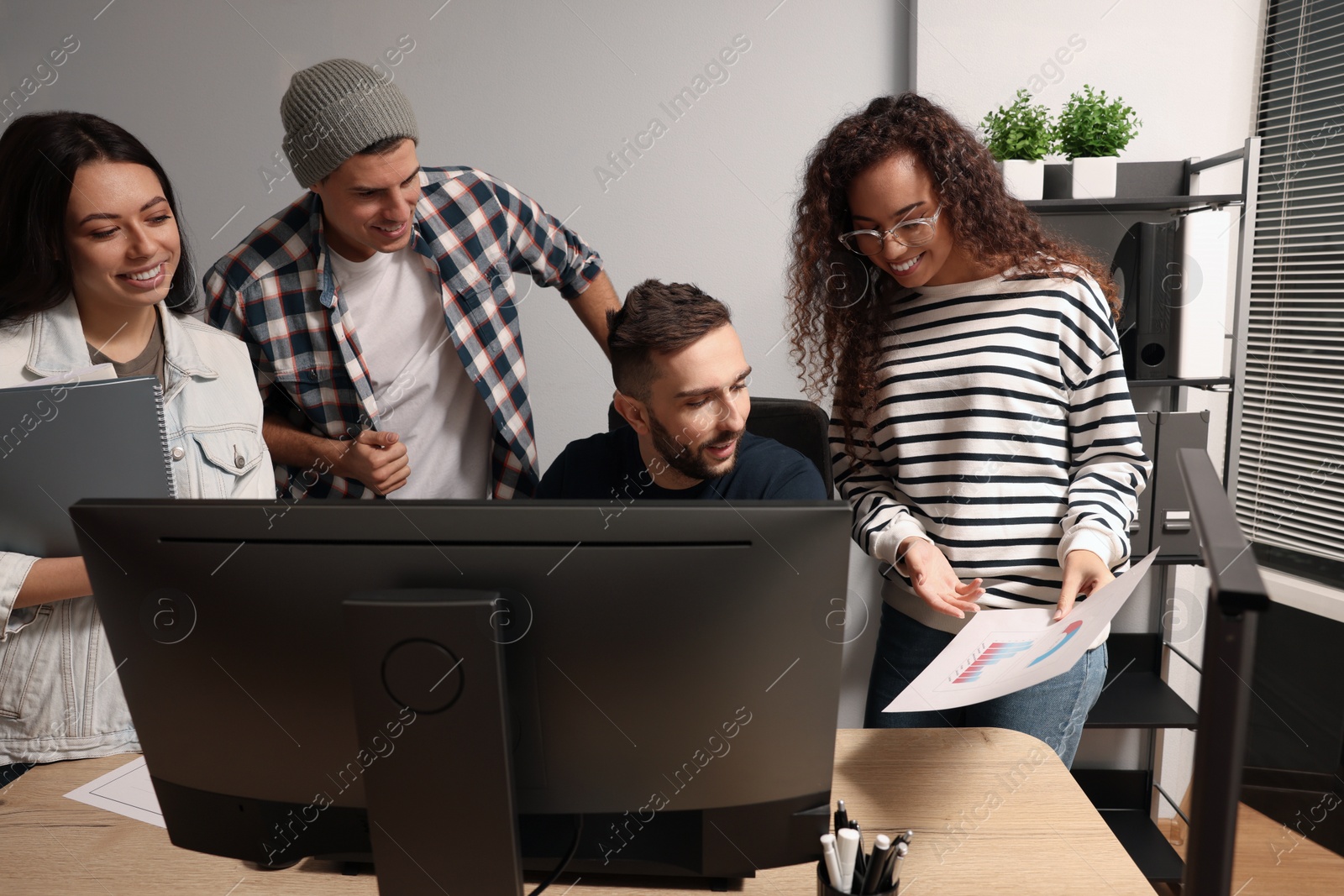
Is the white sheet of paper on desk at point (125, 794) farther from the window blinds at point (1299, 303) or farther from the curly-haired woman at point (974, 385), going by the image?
the window blinds at point (1299, 303)

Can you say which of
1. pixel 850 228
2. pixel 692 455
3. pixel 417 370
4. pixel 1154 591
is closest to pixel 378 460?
pixel 417 370

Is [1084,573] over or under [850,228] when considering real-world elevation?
under

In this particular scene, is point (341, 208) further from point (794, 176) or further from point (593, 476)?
point (794, 176)

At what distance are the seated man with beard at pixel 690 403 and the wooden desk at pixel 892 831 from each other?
51 centimetres

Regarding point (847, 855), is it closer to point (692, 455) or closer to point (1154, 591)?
point (692, 455)

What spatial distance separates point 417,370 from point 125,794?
90 cm

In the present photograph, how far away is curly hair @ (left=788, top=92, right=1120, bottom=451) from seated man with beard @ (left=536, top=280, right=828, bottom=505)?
0.51 feet

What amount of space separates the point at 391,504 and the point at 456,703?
Result: 0.17 metres

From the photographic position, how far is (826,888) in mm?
795

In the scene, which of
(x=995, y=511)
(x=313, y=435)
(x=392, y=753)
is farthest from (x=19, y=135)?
(x=995, y=511)

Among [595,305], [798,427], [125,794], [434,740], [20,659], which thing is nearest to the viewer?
[434,740]

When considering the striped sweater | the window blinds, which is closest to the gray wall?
the window blinds

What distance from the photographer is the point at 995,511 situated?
1332 millimetres

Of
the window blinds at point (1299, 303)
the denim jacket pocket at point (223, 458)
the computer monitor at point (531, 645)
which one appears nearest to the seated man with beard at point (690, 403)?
the denim jacket pocket at point (223, 458)
